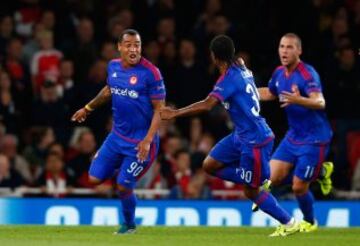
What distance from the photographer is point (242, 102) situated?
13828 mm

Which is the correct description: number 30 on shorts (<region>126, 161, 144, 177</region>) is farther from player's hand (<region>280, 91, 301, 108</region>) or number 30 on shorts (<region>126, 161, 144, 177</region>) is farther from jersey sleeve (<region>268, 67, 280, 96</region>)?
jersey sleeve (<region>268, 67, 280, 96</region>)

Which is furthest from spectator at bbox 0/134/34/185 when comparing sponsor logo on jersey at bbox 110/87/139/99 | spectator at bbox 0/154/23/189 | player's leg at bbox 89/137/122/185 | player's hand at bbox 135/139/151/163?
player's hand at bbox 135/139/151/163

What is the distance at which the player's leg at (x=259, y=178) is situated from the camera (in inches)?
553

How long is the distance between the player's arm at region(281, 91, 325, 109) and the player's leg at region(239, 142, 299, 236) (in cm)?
63

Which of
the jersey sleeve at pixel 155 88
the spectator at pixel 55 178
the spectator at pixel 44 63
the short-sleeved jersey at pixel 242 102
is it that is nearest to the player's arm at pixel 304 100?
the short-sleeved jersey at pixel 242 102

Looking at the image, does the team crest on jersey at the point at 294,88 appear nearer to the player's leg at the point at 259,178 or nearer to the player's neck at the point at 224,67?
the player's leg at the point at 259,178

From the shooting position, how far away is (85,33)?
19984 millimetres

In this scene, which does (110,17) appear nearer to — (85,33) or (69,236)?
(85,33)

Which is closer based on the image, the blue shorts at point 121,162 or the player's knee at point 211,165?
the blue shorts at point 121,162

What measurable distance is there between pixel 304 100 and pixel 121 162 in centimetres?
215

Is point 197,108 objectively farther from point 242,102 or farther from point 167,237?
point 167,237

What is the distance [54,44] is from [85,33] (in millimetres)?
558

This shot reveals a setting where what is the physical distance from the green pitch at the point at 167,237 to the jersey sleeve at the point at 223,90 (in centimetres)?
148

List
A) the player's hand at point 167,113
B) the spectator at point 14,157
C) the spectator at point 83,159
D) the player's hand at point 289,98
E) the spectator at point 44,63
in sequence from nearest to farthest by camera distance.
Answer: the player's hand at point 167,113 → the player's hand at point 289,98 → the spectator at point 14,157 → the spectator at point 83,159 → the spectator at point 44,63
